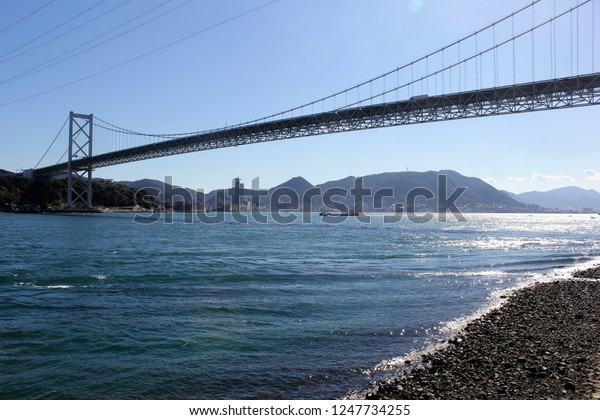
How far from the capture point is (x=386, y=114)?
119 feet

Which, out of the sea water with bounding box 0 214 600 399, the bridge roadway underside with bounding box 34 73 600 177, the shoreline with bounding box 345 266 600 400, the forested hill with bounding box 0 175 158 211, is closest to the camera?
the shoreline with bounding box 345 266 600 400

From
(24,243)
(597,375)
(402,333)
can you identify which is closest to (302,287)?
(402,333)

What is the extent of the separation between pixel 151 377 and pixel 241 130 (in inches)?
1700

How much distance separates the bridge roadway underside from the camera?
25594 mm

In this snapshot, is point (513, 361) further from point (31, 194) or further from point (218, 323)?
point (31, 194)

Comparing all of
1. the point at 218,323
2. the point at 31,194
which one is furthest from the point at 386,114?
the point at 31,194

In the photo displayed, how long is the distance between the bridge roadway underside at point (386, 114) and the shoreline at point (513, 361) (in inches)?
823

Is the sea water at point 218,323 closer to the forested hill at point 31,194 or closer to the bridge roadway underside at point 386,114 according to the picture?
the bridge roadway underside at point 386,114

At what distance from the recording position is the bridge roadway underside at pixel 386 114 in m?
25.6

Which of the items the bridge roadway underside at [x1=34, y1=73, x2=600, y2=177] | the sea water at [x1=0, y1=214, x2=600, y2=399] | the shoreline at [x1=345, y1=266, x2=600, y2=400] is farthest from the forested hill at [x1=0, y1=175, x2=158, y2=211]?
the shoreline at [x1=345, y1=266, x2=600, y2=400]

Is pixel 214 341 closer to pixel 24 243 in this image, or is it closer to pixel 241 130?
pixel 24 243

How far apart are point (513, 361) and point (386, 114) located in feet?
106

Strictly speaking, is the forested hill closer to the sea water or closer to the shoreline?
the sea water

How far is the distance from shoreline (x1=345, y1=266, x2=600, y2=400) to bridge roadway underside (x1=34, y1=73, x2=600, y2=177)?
20914 millimetres
